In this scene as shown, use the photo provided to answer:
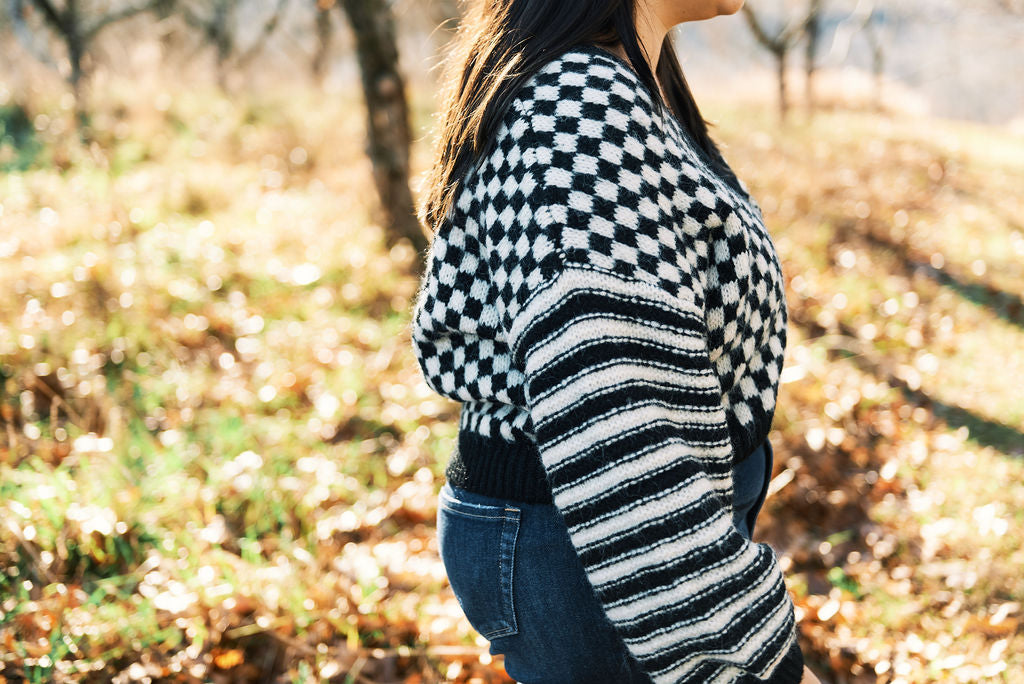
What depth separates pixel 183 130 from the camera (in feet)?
31.7

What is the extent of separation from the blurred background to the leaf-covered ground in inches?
0.6

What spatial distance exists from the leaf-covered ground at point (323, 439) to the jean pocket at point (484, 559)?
0.86m

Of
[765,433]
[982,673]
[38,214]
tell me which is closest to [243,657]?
[765,433]

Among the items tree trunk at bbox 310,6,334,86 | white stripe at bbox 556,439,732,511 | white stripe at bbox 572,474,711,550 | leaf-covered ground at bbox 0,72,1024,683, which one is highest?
tree trunk at bbox 310,6,334,86

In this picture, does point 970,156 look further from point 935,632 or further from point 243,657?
point 243,657

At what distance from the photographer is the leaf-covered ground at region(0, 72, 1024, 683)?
8.38ft

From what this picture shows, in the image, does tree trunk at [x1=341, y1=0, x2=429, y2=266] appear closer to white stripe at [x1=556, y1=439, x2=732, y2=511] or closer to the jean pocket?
the jean pocket

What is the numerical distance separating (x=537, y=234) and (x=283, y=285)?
5249 millimetres

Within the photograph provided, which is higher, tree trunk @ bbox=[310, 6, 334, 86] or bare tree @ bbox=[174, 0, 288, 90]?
bare tree @ bbox=[174, 0, 288, 90]

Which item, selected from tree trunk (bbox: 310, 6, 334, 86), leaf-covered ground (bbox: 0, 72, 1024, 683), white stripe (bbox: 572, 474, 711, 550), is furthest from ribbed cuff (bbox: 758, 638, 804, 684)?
tree trunk (bbox: 310, 6, 334, 86)

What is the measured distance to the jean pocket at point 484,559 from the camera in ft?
3.87

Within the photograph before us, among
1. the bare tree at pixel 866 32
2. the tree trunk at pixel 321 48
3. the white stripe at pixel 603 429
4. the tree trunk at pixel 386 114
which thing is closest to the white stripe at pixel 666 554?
the white stripe at pixel 603 429

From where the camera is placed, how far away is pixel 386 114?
20.0 ft

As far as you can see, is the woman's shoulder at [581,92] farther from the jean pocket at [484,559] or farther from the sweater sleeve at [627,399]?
the jean pocket at [484,559]
